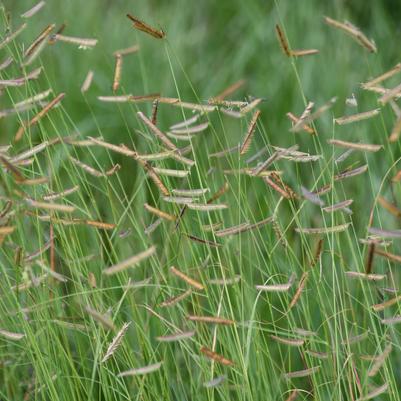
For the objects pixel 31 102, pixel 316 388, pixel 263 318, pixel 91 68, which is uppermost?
pixel 31 102

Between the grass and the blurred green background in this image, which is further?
the blurred green background

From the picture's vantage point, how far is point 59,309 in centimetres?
221

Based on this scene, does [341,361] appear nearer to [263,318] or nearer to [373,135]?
[263,318]

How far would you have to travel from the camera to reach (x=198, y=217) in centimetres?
196

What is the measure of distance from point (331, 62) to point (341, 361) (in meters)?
1.83

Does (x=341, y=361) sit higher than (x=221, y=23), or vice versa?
(x=221, y=23)

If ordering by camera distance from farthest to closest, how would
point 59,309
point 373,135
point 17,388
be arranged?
point 373,135, point 17,388, point 59,309

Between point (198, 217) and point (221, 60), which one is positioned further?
point (221, 60)

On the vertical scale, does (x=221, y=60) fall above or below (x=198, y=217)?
below

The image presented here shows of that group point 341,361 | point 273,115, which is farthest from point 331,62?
point 341,361

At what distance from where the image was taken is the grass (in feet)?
6.56

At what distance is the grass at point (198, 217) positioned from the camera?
1999 millimetres

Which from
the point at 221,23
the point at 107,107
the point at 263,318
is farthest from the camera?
the point at 221,23

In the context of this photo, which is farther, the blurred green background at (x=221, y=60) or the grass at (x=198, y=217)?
the blurred green background at (x=221, y=60)
